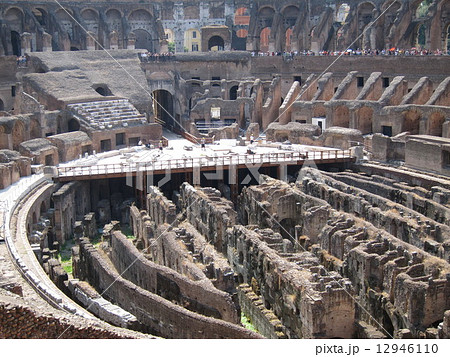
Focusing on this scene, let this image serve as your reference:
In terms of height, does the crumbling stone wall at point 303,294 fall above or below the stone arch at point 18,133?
below

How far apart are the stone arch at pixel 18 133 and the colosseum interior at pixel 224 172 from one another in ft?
0.42

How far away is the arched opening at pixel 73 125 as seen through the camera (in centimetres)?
4662

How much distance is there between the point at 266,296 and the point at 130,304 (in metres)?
5.11

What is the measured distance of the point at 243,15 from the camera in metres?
72.2

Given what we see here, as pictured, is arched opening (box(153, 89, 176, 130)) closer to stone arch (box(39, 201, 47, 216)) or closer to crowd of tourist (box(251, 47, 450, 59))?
crowd of tourist (box(251, 47, 450, 59))

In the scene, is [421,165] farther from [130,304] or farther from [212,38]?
[212,38]

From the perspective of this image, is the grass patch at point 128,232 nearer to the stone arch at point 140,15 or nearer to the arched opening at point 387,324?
the arched opening at point 387,324

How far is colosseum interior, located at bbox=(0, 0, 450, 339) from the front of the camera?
74.7 feet

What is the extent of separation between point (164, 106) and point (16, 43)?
42.6ft

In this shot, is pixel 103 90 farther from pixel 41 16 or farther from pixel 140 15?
pixel 140 15

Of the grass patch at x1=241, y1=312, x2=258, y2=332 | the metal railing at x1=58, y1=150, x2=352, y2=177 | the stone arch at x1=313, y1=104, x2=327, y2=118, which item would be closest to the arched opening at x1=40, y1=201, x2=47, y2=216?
the metal railing at x1=58, y1=150, x2=352, y2=177

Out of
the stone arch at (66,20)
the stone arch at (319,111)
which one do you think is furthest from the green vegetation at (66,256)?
the stone arch at (66,20)

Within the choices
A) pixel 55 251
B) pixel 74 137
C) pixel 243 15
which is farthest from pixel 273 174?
pixel 243 15

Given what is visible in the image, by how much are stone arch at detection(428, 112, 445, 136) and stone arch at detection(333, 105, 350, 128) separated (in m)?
6.56
